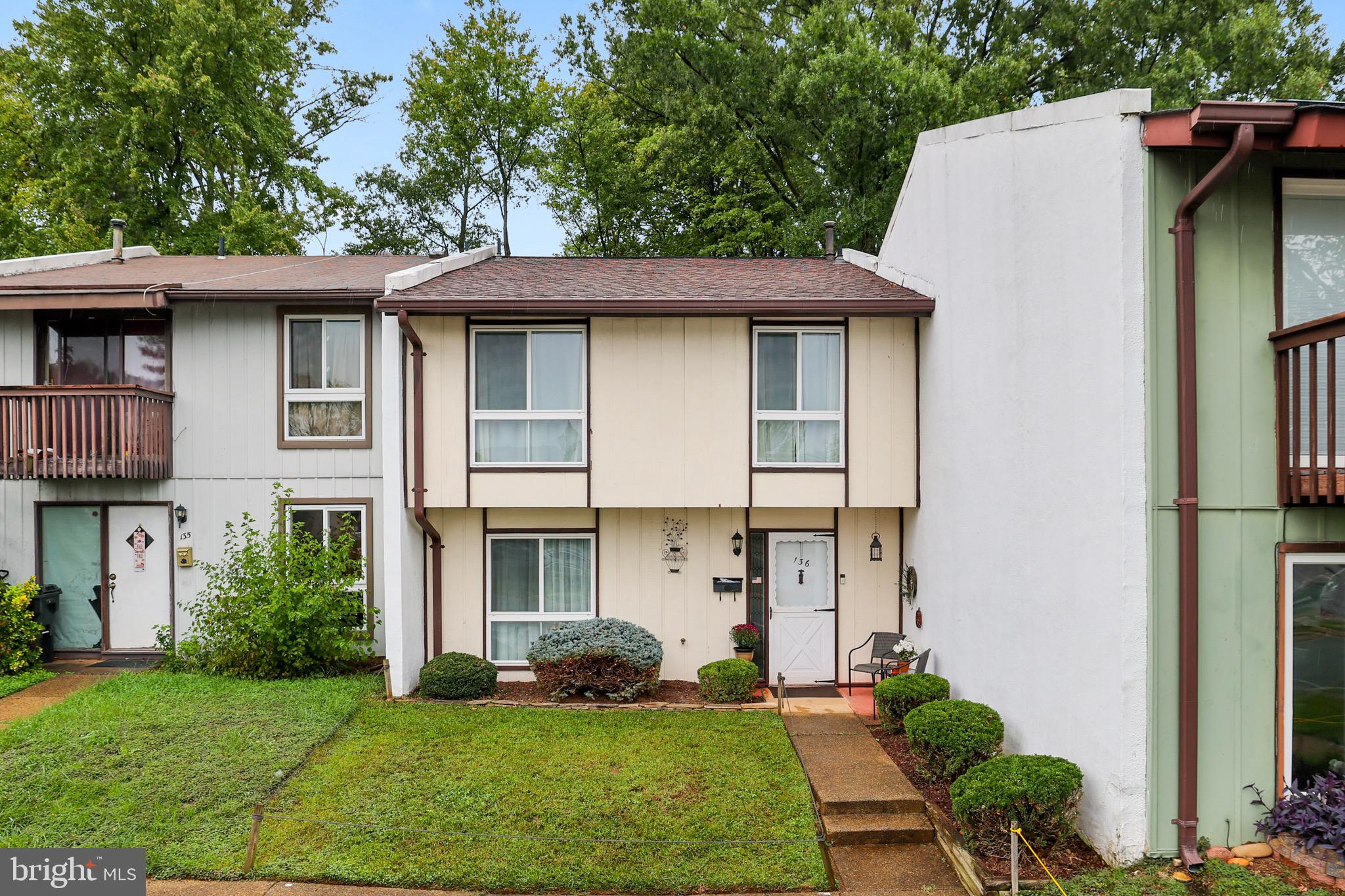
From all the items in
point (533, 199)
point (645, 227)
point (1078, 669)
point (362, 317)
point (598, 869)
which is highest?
point (533, 199)

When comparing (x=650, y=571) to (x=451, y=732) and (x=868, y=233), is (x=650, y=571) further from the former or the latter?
(x=868, y=233)

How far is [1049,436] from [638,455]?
4.83 metres

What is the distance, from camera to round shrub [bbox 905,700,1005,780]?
21.2ft

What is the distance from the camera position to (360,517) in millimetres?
10688

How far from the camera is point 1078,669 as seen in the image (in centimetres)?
581

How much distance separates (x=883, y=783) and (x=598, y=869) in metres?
2.82

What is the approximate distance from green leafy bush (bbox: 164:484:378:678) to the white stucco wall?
24.8ft

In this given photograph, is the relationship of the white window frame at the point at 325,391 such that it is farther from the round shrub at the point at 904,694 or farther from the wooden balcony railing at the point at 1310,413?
the wooden balcony railing at the point at 1310,413

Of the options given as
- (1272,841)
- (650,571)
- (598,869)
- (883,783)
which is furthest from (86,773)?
(1272,841)

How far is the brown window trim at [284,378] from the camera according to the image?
10602mm

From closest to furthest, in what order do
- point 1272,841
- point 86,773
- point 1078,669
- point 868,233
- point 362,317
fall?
point 1272,841 < point 1078,669 < point 86,773 < point 362,317 < point 868,233

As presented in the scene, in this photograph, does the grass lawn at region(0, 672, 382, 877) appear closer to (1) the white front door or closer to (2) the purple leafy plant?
(1) the white front door

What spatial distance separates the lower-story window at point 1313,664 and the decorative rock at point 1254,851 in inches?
21.4

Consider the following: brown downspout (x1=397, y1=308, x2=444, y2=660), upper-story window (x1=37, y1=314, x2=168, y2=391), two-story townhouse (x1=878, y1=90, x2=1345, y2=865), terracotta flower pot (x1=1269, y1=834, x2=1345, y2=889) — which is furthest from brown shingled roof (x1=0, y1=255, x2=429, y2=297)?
terracotta flower pot (x1=1269, y1=834, x2=1345, y2=889)
